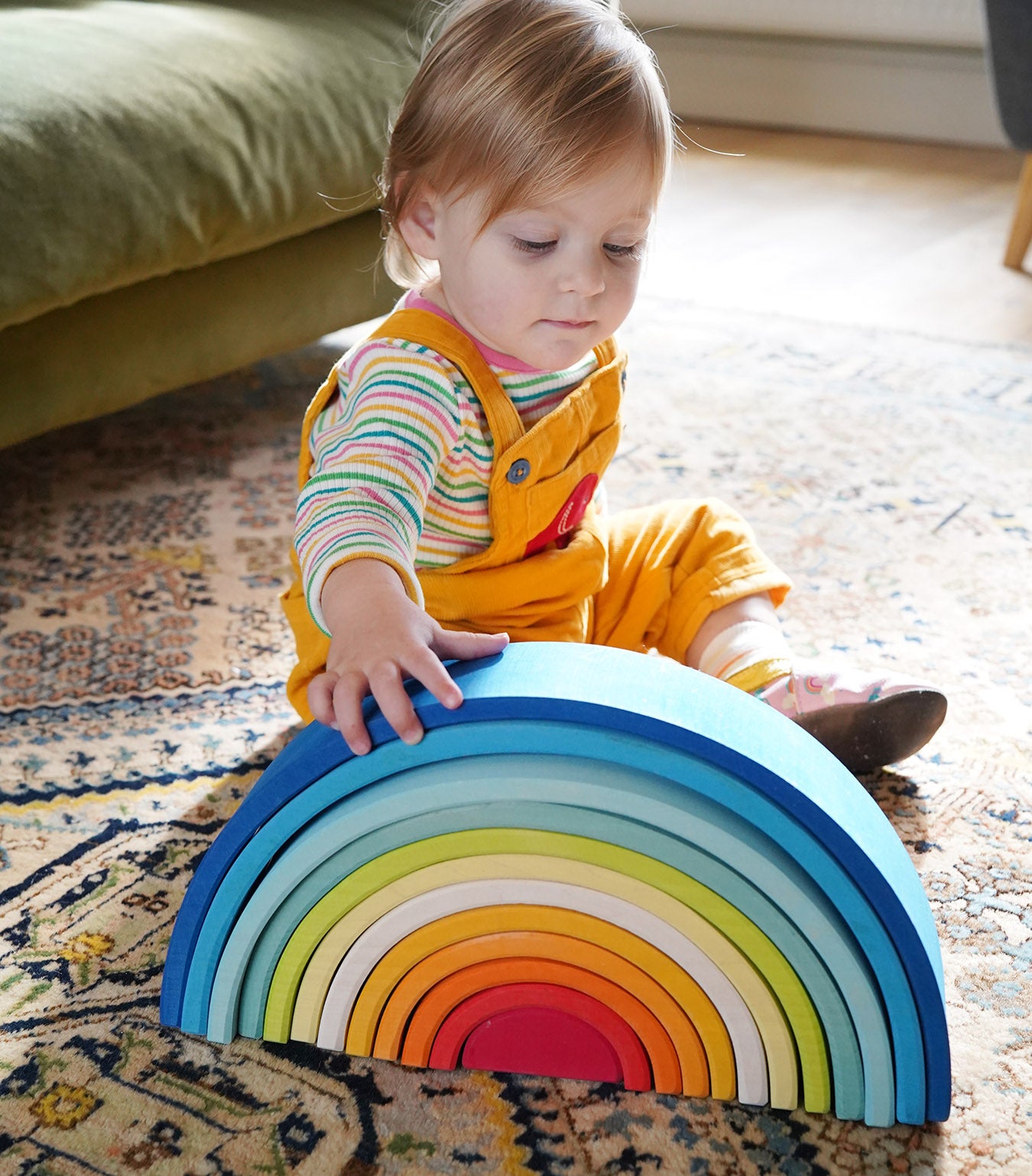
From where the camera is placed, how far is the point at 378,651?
0.62m

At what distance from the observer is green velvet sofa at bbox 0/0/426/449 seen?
3.67ft

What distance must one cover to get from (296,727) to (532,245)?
1.37ft

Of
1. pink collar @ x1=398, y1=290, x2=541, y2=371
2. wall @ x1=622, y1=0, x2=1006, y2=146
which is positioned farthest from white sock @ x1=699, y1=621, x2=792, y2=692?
wall @ x1=622, y1=0, x2=1006, y2=146

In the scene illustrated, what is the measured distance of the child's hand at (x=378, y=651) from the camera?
596 mm

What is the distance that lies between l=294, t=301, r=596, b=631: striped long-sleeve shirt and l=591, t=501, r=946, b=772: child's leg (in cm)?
16

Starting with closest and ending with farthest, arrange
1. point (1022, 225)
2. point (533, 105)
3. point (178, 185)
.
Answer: point (533, 105)
point (178, 185)
point (1022, 225)

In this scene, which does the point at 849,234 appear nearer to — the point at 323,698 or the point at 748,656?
the point at 748,656

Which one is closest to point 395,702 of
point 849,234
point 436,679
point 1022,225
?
point 436,679

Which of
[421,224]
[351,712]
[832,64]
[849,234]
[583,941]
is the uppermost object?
[421,224]

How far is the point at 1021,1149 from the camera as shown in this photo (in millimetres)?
627

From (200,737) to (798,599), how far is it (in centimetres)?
56

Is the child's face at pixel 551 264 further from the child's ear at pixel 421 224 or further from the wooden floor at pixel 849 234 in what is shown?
the wooden floor at pixel 849 234

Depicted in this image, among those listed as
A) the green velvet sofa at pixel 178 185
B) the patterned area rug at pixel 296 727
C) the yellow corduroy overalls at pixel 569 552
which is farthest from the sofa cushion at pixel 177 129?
the yellow corduroy overalls at pixel 569 552

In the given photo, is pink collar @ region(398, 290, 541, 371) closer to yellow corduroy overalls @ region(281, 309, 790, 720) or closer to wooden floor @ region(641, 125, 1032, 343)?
yellow corduroy overalls @ region(281, 309, 790, 720)
